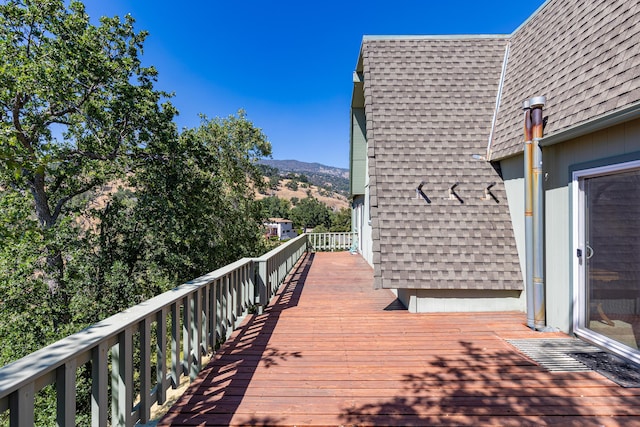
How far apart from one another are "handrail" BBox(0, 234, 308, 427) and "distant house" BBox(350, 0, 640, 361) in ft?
7.06

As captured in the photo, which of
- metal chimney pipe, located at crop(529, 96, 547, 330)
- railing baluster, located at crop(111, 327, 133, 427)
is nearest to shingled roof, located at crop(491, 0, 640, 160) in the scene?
metal chimney pipe, located at crop(529, 96, 547, 330)

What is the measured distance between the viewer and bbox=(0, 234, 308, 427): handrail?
1.17 m

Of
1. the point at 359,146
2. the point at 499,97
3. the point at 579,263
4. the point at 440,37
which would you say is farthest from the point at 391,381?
the point at 359,146

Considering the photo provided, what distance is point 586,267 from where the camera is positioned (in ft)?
11.2

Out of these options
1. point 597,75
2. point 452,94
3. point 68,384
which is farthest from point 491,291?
point 68,384

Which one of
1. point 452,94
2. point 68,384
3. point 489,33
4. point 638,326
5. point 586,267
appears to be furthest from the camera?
point 489,33

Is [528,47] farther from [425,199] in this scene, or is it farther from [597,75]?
[425,199]

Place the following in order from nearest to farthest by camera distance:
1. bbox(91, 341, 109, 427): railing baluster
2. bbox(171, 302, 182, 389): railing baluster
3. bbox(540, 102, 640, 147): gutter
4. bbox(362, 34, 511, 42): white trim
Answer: bbox(91, 341, 109, 427): railing baluster, bbox(171, 302, 182, 389): railing baluster, bbox(540, 102, 640, 147): gutter, bbox(362, 34, 511, 42): white trim

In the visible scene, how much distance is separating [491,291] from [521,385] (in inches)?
77.2

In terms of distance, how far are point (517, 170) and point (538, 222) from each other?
980mm

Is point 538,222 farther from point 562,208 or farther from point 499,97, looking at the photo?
point 499,97

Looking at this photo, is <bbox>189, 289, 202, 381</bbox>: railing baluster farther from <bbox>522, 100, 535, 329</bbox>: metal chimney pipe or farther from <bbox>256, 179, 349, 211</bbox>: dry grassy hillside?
<bbox>256, 179, 349, 211</bbox>: dry grassy hillside

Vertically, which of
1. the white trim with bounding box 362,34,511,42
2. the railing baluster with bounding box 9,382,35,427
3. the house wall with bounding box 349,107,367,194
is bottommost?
the railing baluster with bounding box 9,382,35,427

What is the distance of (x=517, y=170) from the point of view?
14.7 ft
